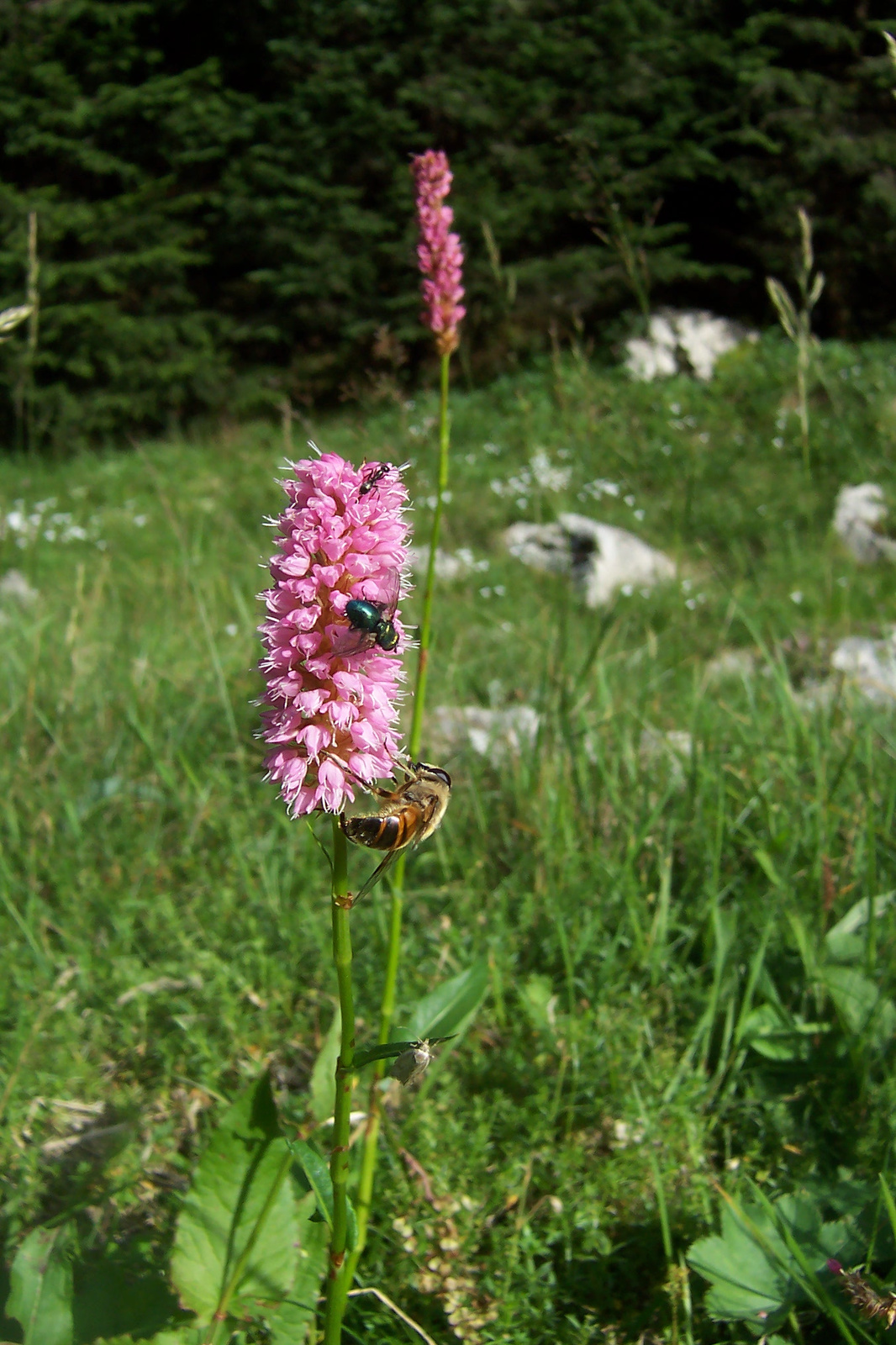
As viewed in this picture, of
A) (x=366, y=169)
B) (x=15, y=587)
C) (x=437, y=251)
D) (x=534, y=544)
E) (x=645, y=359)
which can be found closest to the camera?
(x=437, y=251)

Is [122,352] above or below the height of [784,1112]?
below

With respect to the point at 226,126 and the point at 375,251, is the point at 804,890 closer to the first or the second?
the point at 375,251

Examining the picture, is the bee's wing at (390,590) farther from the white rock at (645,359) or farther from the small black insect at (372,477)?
the white rock at (645,359)

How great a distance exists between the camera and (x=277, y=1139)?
1.43 meters

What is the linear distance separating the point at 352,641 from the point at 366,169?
40.5 feet

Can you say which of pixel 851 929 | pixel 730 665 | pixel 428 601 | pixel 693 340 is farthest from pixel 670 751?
pixel 693 340

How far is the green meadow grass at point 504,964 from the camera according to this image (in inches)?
68.5

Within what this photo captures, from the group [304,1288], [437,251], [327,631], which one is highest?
[437,251]

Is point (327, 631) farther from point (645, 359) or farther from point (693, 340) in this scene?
point (693, 340)

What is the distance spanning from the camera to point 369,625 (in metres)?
1.04

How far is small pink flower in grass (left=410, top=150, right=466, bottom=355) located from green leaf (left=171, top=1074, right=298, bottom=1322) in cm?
136

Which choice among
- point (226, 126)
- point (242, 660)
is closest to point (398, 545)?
point (242, 660)

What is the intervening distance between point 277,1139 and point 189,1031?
28.1 inches

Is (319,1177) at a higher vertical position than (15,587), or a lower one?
higher
